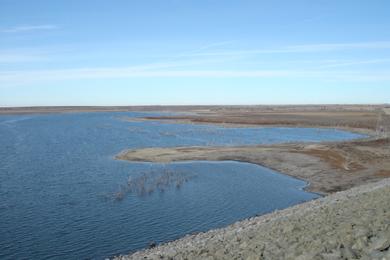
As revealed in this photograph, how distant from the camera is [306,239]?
1260 centimetres

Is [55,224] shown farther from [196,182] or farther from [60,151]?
[60,151]

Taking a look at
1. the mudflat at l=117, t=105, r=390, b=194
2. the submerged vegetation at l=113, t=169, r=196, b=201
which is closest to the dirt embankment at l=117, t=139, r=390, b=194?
the mudflat at l=117, t=105, r=390, b=194

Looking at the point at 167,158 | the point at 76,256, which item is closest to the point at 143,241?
the point at 76,256

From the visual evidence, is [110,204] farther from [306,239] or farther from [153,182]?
[306,239]

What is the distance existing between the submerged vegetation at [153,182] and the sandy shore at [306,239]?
390 inches

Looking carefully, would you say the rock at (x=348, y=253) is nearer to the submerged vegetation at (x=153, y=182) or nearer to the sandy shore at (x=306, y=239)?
the sandy shore at (x=306, y=239)

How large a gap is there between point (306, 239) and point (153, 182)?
19387 mm

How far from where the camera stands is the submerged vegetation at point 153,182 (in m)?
27.9

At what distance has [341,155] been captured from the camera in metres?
43.0

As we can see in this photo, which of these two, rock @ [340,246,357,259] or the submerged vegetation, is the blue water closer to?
the submerged vegetation

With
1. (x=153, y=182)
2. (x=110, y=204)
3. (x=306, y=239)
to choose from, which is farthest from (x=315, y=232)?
(x=153, y=182)

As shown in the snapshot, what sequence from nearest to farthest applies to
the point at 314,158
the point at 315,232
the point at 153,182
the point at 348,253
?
the point at 348,253, the point at 315,232, the point at 153,182, the point at 314,158

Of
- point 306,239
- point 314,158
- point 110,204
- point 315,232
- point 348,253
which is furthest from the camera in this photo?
point 314,158

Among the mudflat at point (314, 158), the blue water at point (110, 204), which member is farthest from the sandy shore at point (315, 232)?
the blue water at point (110, 204)
